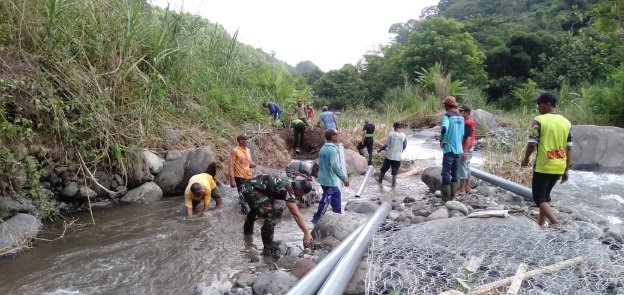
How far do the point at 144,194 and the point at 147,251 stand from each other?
238 cm

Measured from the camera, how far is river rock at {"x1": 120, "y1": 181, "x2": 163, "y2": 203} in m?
7.16

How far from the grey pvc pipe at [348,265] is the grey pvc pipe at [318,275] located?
83 millimetres

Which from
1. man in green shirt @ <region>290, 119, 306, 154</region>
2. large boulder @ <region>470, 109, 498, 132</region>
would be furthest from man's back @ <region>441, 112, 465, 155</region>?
large boulder @ <region>470, 109, 498, 132</region>

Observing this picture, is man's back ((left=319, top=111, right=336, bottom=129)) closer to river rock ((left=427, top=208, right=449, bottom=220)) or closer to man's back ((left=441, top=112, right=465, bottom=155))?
man's back ((left=441, top=112, right=465, bottom=155))

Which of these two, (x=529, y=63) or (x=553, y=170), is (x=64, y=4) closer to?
(x=553, y=170)

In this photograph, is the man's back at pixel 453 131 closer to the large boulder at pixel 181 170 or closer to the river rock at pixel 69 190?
the large boulder at pixel 181 170

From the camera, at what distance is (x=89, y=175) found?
6625mm

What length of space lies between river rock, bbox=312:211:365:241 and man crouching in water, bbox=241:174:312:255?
17 centimetres

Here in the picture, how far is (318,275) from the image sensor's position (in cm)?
299

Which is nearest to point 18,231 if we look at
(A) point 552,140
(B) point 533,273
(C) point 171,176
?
(C) point 171,176

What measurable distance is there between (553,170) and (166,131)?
7054mm

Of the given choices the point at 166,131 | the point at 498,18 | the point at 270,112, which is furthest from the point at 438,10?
the point at 166,131

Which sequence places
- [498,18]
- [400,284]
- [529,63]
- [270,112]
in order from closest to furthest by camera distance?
[400,284] < [270,112] < [529,63] < [498,18]

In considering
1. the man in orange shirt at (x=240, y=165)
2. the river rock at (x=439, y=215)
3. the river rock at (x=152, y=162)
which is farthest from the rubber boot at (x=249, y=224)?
the river rock at (x=152, y=162)
